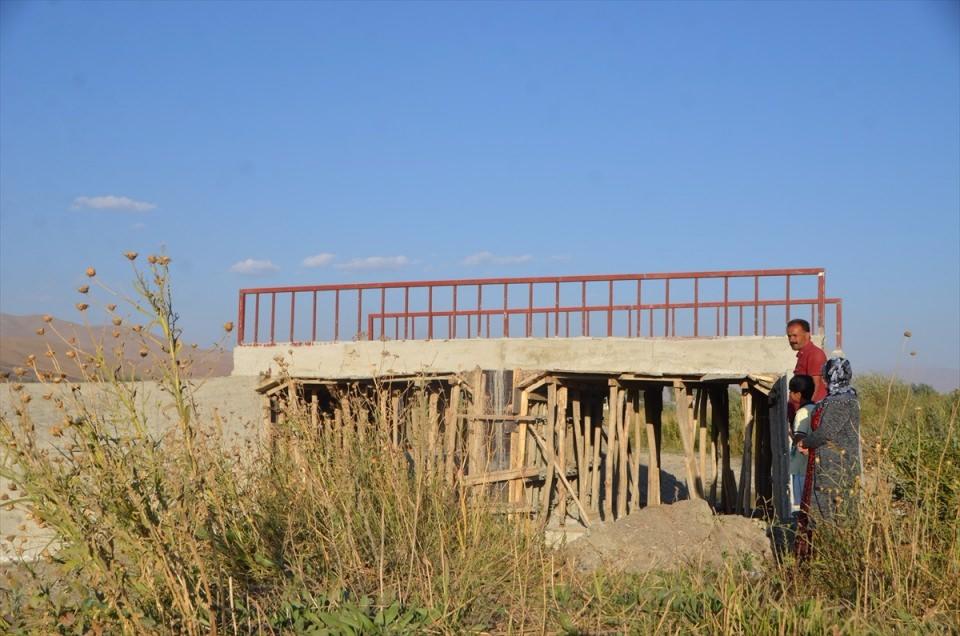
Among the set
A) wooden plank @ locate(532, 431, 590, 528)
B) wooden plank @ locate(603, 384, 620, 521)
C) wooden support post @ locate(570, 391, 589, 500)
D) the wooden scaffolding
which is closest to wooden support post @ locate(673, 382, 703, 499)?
the wooden scaffolding

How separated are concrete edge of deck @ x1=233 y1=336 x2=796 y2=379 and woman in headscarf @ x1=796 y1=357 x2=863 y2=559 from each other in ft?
22.5

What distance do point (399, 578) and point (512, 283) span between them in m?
10.9

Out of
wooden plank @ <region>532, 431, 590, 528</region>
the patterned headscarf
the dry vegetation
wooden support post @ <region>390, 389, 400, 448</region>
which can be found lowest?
wooden plank @ <region>532, 431, 590, 528</region>

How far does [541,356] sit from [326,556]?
10520mm

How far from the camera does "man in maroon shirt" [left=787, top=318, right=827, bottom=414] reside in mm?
7008

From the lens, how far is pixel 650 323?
14.5 metres

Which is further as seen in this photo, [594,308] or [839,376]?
[594,308]

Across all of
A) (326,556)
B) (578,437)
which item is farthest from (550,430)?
(326,556)

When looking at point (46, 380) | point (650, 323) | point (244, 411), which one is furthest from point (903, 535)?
point (244, 411)

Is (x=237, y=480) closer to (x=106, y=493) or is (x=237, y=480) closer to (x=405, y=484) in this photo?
(x=405, y=484)

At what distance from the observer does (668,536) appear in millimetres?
9266

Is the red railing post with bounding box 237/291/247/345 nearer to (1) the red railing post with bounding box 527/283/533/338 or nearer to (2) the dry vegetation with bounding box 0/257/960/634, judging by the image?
(1) the red railing post with bounding box 527/283/533/338

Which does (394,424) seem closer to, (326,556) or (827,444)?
(326,556)

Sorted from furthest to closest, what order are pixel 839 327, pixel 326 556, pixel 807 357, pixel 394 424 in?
1. pixel 839 327
2. pixel 807 357
3. pixel 394 424
4. pixel 326 556
